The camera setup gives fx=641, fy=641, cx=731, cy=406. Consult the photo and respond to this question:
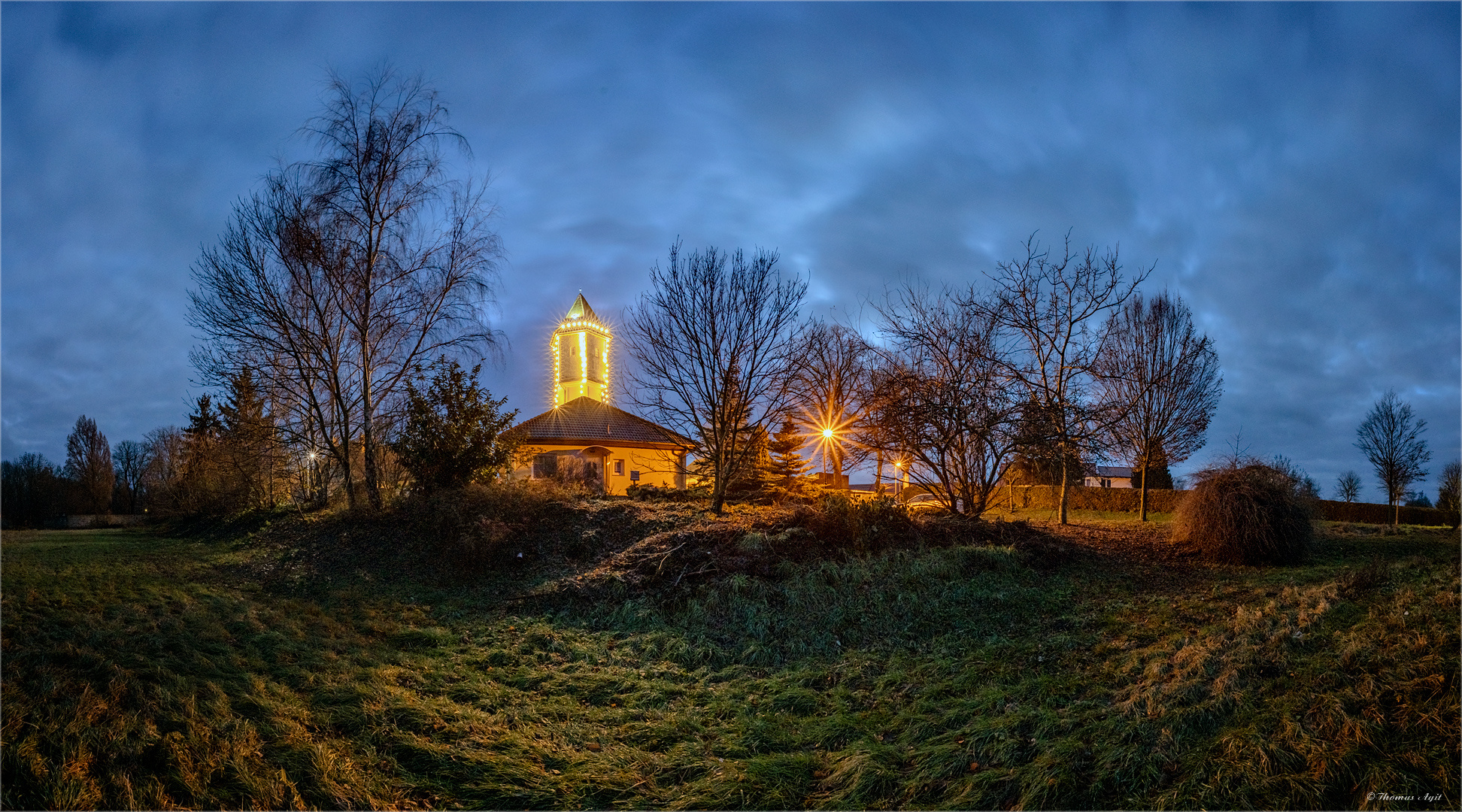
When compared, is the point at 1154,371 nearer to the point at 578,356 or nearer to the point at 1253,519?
the point at 1253,519

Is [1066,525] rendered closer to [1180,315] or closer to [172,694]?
[1180,315]

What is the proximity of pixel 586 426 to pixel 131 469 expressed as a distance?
739 inches

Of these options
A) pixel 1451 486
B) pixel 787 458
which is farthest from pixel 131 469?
pixel 1451 486

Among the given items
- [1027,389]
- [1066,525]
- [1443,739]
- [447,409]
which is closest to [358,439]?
[447,409]

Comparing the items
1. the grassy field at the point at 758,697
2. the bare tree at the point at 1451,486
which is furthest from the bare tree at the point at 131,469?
the bare tree at the point at 1451,486

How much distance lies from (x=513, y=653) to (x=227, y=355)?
12657 millimetres

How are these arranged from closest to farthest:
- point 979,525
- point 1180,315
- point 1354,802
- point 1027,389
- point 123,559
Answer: point 1354,802, point 979,525, point 123,559, point 1027,389, point 1180,315

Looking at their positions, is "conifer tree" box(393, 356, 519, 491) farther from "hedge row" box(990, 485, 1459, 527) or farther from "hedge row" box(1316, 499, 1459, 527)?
"hedge row" box(1316, 499, 1459, 527)

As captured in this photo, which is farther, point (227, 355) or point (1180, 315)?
point (1180, 315)

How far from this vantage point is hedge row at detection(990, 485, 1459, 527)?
852 inches

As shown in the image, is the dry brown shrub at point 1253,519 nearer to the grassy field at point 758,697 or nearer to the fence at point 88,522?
the grassy field at point 758,697

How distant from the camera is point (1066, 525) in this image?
1451cm

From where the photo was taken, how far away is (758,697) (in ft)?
17.6

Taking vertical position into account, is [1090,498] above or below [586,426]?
below
